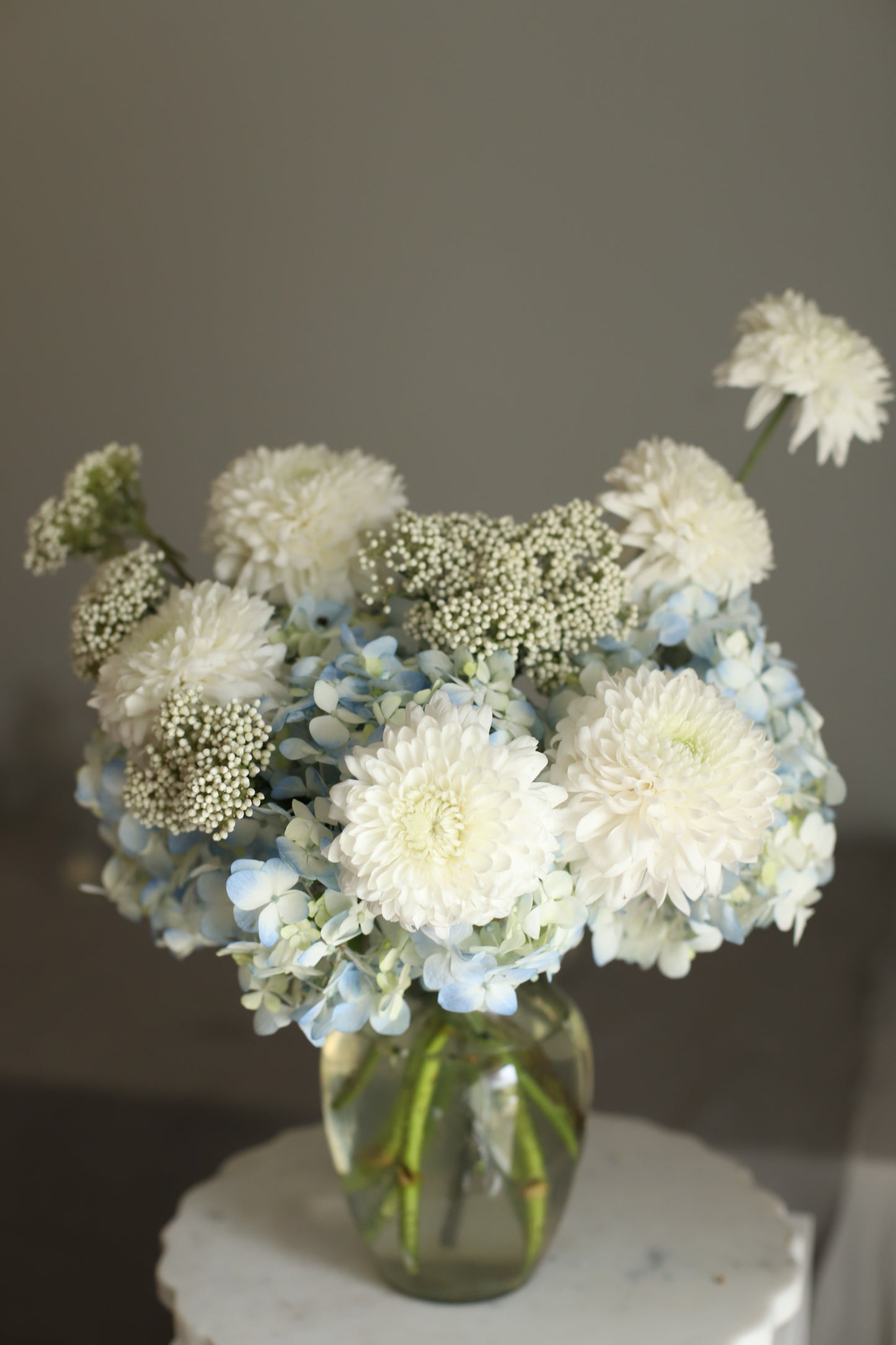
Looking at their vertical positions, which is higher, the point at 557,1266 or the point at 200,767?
the point at 200,767

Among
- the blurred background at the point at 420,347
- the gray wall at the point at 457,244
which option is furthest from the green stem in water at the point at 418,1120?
the gray wall at the point at 457,244

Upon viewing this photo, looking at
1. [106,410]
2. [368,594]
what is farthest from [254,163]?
[368,594]

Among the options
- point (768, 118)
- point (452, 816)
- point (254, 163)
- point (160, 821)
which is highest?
point (768, 118)

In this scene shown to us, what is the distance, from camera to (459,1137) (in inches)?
33.1

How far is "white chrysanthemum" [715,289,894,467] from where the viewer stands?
2.79 ft

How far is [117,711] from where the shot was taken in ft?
2.42

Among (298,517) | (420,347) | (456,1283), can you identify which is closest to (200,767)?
(298,517)

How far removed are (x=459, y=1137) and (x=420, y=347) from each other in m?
1.07

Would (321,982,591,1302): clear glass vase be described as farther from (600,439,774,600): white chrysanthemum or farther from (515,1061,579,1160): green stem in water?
(600,439,774,600): white chrysanthemum

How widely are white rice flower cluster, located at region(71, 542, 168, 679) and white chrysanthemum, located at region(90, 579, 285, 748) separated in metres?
0.04

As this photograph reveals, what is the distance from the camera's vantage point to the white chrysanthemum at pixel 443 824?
0.62 meters

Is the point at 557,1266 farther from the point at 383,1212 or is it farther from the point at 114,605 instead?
the point at 114,605

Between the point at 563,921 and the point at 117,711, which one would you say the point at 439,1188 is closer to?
the point at 563,921

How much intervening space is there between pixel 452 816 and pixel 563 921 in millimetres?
116
